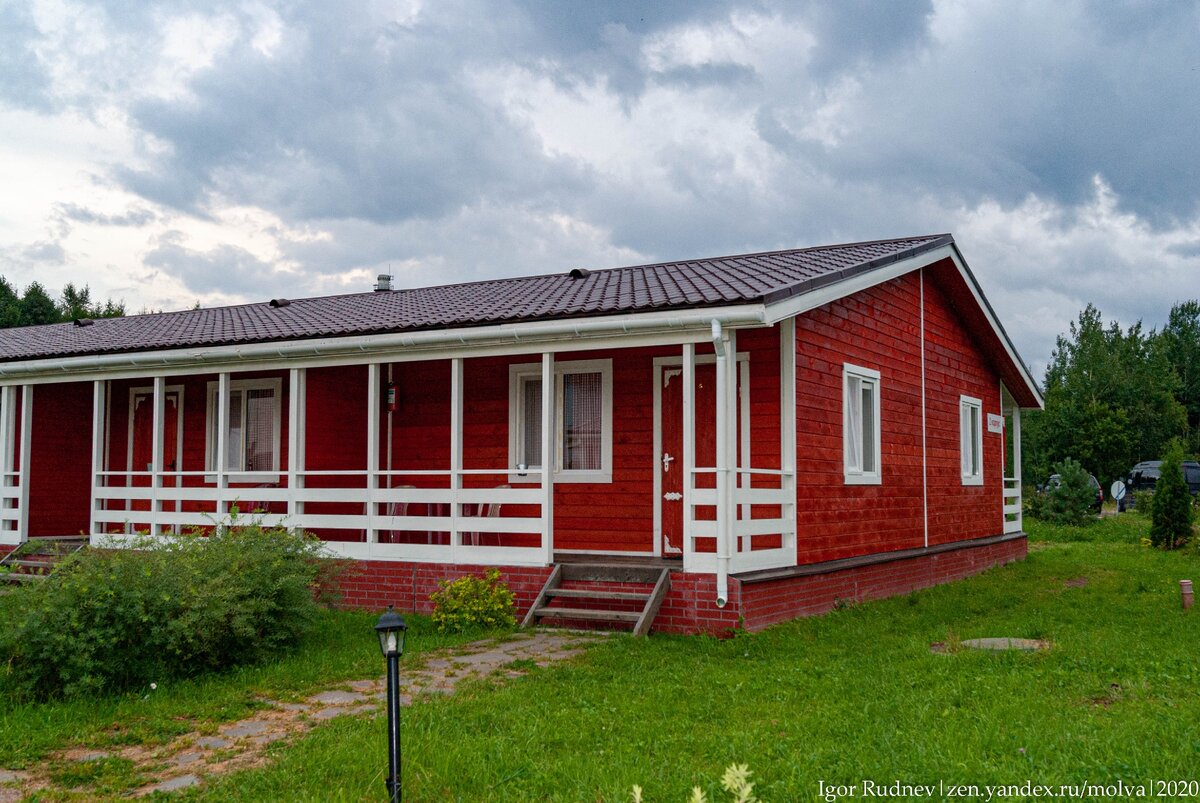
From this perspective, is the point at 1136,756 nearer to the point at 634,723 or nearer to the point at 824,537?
the point at 634,723

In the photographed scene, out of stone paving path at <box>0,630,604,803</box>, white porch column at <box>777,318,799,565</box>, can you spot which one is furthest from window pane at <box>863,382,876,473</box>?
stone paving path at <box>0,630,604,803</box>

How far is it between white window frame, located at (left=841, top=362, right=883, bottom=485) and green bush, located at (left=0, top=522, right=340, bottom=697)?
20.9ft

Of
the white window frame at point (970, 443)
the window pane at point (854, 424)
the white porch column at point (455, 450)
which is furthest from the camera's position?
the white window frame at point (970, 443)

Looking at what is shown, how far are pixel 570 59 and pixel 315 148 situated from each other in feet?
18.1

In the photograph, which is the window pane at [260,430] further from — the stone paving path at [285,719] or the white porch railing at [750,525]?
the stone paving path at [285,719]

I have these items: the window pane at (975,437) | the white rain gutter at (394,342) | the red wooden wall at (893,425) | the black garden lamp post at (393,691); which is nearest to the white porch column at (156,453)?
the white rain gutter at (394,342)

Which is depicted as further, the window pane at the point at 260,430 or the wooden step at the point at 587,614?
the window pane at the point at 260,430

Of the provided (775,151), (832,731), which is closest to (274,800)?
(832,731)

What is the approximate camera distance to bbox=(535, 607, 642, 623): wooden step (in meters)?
9.75

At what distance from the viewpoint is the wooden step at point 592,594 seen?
9.92 meters

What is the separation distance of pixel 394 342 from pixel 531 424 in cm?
209

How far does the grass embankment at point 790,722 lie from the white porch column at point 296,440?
4.95 meters

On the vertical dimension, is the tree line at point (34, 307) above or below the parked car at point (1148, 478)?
above

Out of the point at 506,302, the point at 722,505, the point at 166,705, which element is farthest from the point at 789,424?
the point at 166,705
